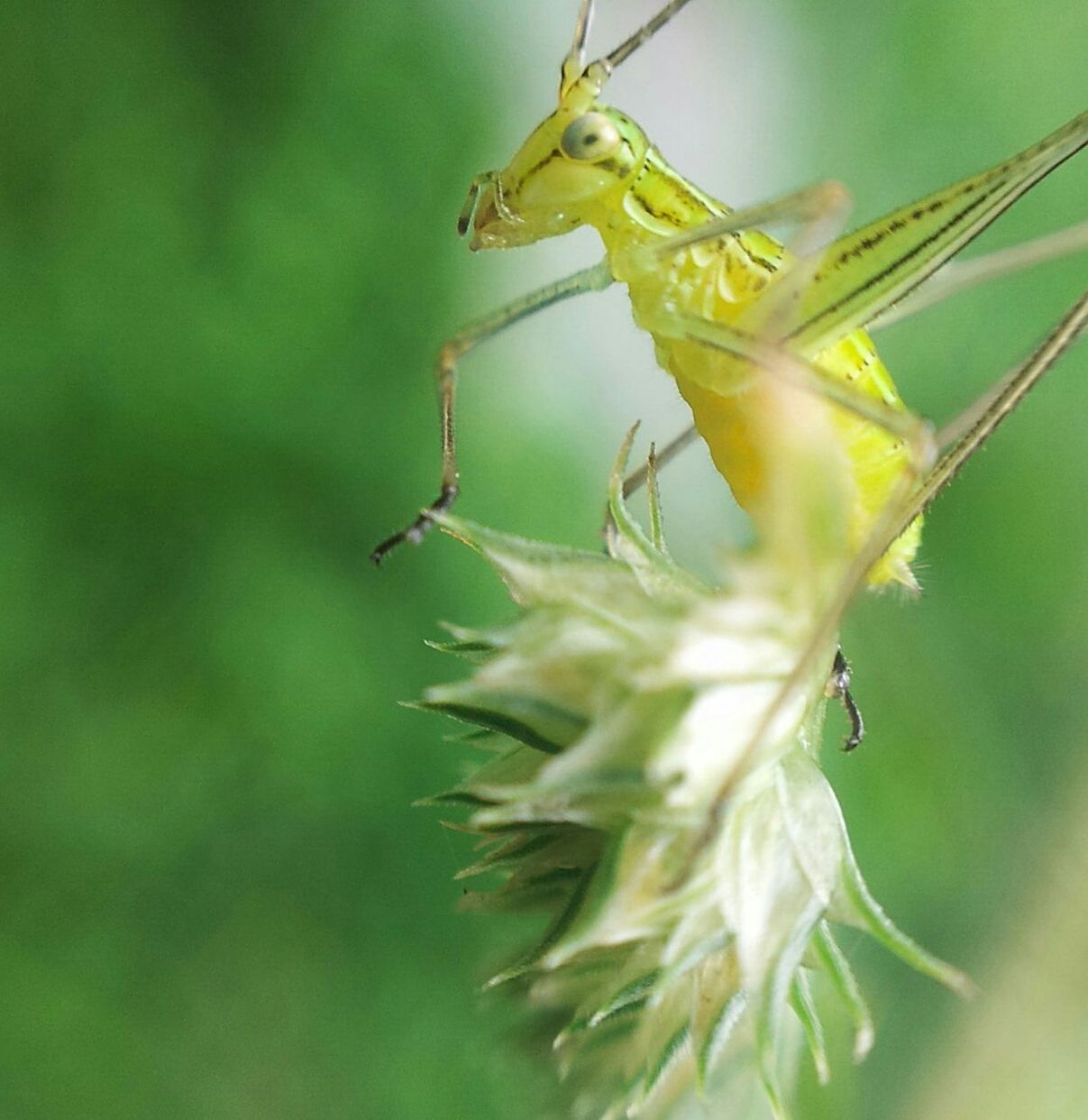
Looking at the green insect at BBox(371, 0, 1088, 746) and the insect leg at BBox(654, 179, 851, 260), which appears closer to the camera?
the green insect at BBox(371, 0, 1088, 746)

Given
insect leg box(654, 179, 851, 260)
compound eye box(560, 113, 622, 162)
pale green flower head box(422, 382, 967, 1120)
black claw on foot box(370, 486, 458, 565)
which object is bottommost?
pale green flower head box(422, 382, 967, 1120)

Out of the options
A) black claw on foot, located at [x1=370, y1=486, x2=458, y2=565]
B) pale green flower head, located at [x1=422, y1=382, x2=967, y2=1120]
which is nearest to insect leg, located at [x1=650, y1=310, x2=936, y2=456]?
pale green flower head, located at [x1=422, y1=382, x2=967, y2=1120]

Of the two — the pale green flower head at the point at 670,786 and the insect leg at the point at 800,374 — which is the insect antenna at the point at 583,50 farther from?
the pale green flower head at the point at 670,786

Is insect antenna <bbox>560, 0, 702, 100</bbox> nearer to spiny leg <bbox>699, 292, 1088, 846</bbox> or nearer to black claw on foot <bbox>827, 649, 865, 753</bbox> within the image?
spiny leg <bbox>699, 292, 1088, 846</bbox>

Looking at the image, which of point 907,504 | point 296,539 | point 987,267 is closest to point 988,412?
point 907,504

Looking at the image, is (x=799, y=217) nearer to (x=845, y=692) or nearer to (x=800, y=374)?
(x=800, y=374)

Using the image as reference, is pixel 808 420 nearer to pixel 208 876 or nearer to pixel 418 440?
pixel 418 440
